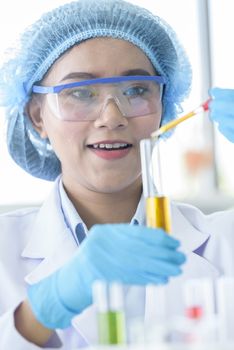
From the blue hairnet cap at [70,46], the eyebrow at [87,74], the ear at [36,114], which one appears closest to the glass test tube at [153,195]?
the eyebrow at [87,74]

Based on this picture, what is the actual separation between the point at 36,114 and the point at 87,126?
31 cm

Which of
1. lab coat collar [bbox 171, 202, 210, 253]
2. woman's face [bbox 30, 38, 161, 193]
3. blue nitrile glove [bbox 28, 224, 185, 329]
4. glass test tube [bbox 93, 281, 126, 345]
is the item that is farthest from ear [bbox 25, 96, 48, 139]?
glass test tube [bbox 93, 281, 126, 345]

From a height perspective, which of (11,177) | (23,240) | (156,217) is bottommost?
(11,177)

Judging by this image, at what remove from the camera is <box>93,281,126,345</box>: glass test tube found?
4.56ft

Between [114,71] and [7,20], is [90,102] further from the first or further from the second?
[7,20]

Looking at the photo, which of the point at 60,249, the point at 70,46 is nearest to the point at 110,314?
the point at 60,249

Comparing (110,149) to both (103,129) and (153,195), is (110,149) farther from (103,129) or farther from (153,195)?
(153,195)

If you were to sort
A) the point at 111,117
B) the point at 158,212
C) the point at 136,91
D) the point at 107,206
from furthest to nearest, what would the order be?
the point at 107,206 → the point at 136,91 → the point at 111,117 → the point at 158,212

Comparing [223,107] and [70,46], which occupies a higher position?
[70,46]

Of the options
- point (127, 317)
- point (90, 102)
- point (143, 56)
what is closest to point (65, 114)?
point (90, 102)

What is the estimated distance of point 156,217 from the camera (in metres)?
1.59

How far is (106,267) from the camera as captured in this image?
1610 mm

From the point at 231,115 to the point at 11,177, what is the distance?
249 centimetres

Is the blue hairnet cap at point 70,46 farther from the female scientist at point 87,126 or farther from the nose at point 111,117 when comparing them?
the nose at point 111,117
